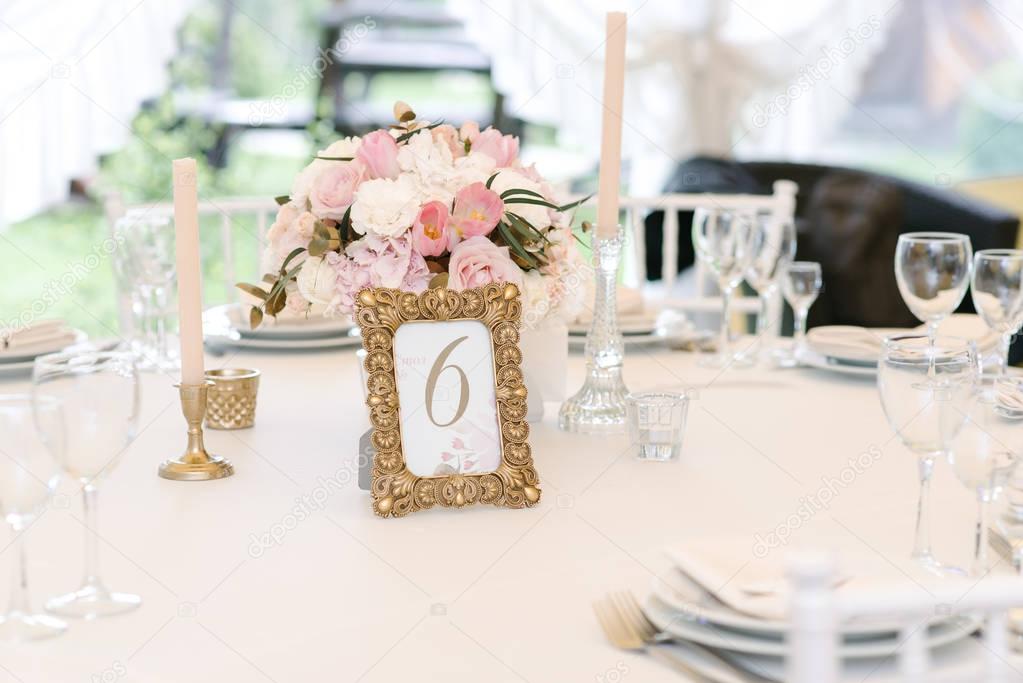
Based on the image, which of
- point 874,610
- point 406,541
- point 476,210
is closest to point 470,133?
point 476,210

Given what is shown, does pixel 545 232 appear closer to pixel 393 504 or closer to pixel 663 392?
pixel 663 392

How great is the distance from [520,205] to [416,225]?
123mm

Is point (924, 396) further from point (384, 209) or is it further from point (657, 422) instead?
point (384, 209)

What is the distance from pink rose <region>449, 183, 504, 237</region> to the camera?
1.19 m

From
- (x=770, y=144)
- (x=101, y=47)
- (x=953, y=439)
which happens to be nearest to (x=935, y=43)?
(x=770, y=144)

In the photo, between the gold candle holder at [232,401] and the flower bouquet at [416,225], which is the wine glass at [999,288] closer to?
the flower bouquet at [416,225]

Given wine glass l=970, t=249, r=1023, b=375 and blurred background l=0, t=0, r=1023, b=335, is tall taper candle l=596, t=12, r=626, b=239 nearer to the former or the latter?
wine glass l=970, t=249, r=1023, b=375

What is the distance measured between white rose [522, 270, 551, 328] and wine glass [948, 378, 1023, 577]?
0.45 meters

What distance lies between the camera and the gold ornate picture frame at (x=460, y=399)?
110 cm

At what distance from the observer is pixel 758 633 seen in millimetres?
786

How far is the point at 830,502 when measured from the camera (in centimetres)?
115

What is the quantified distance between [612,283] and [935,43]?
4643 millimetres

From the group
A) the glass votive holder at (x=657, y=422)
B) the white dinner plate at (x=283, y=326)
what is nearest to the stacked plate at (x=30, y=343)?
the white dinner plate at (x=283, y=326)

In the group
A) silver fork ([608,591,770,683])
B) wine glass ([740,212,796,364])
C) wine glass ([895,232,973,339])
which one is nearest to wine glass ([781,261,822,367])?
wine glass ([740,212,796,364])
